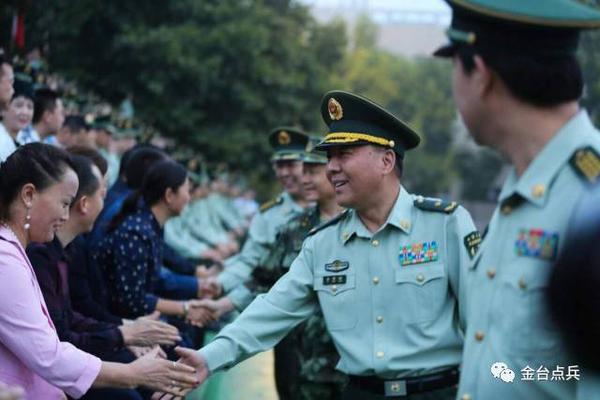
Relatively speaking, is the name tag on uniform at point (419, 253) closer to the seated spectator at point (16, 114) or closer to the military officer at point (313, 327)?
the military officer at point (313, 327)

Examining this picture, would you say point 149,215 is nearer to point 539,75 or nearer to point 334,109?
point 334,109

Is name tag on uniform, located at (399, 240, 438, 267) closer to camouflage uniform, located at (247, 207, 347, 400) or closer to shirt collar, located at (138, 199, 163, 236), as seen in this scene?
camouflage uniform, located at (247, 207, 347, 400)

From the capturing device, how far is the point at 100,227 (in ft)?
19.5

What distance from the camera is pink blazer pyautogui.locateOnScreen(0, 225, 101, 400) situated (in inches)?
138

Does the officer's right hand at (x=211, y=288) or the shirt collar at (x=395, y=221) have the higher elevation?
the shirt collar at (x=395, y=221)

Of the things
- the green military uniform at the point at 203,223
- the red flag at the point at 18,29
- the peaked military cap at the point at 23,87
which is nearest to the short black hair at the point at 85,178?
the peaked military cap at the point at 23,87

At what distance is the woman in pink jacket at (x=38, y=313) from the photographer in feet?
11.5

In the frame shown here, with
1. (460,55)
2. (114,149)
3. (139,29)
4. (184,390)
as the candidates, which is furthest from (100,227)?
(139,29)

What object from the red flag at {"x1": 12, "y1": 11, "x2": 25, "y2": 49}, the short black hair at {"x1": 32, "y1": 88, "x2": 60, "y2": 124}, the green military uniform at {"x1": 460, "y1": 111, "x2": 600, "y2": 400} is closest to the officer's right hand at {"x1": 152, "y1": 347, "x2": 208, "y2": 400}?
the green military uniform at {"x1": 460, "y1": 111, "x2": 600, "y2": 400}

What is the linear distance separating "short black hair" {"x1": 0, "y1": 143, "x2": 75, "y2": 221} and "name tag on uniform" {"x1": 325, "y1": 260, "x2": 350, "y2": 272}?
1.18 m

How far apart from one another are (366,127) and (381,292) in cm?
76

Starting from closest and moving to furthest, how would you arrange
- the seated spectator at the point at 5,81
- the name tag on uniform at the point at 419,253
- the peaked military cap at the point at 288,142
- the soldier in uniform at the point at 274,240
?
the name tag on uniform at the point at 419,253, the seated spectator at the point at 5,81, the soldier in uniform at the point at 274,240, the peaked military cap at the point at 288,142

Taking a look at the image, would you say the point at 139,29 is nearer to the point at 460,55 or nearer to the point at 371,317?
the point at 371,317

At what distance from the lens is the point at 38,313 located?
3.56 metres
